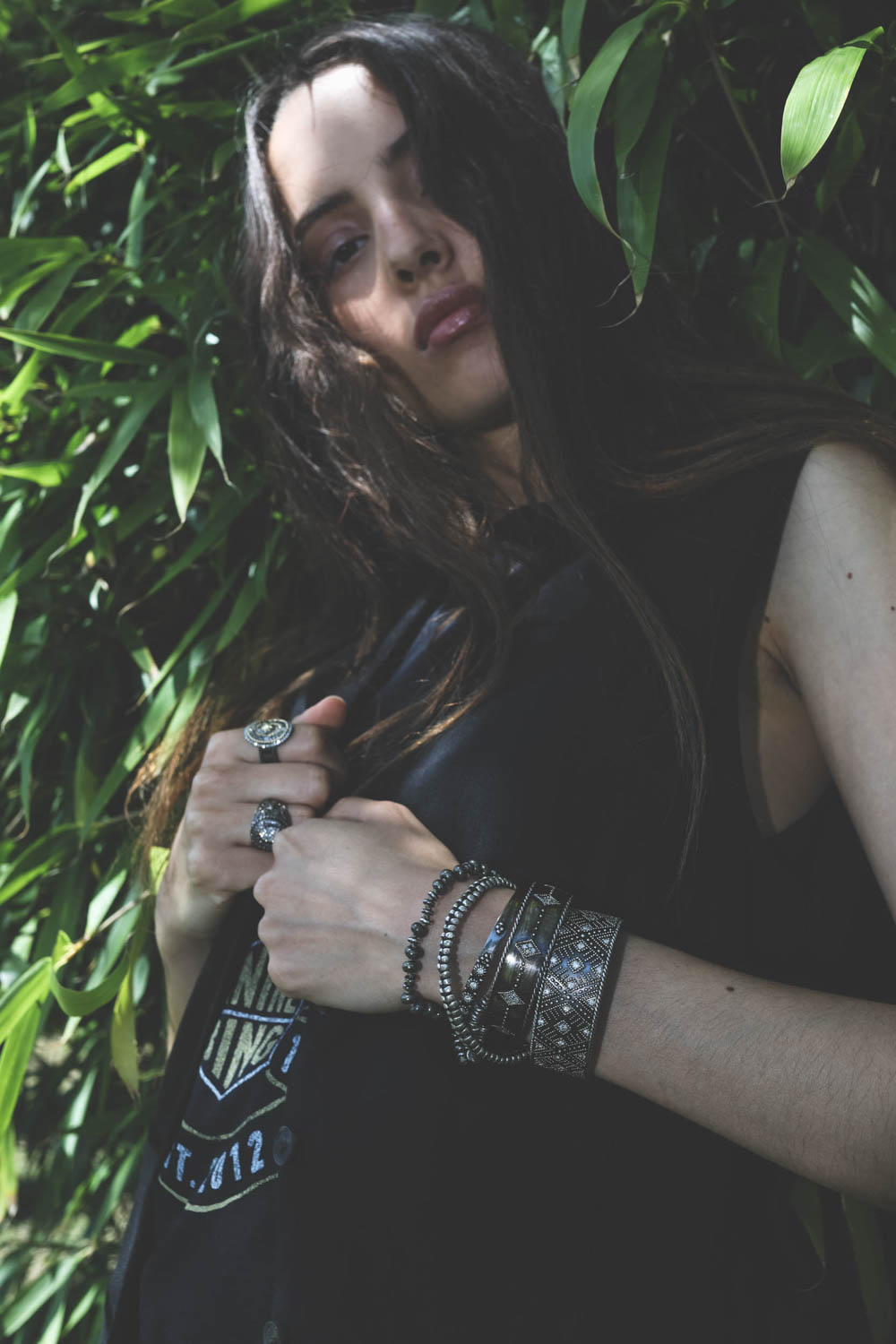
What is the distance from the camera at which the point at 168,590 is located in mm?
1462

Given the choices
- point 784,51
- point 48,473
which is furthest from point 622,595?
point 48,473

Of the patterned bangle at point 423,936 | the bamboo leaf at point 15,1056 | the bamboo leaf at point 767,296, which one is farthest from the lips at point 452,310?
the bamboo leaf at point 15,1056

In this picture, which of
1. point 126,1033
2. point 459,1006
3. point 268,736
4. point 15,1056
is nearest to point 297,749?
point 268,736

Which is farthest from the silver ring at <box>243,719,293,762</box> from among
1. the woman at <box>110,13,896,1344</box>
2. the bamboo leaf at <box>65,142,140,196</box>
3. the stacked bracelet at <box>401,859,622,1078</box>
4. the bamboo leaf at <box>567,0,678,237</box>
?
the bamboo leaf at <box>65,142,140,196</box>

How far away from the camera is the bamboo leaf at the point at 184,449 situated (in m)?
1.16

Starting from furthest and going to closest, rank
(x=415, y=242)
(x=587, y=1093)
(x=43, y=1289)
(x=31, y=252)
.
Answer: (x=43, y=1289) < (x=31, y=252) < (x=415, y=242) < (x=587, y=1093)

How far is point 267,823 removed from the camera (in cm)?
94

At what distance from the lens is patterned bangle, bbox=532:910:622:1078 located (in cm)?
70

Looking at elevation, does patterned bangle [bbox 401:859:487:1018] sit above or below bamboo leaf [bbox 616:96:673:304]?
below

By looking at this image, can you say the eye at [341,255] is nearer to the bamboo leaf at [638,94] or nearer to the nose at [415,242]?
the nose at [415,242]

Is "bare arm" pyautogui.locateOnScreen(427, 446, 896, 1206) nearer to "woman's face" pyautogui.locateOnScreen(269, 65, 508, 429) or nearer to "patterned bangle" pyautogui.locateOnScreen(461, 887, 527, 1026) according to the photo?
"patterned bangle" pyautogui.locateOnScreen(461, 887, 527, 1026)

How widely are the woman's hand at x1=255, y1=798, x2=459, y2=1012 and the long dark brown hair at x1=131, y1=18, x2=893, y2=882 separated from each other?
3.9 inches

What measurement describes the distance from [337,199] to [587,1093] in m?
0.81

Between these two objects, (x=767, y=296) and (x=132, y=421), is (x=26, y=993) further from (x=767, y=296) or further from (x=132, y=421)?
(x=767, y=296)
